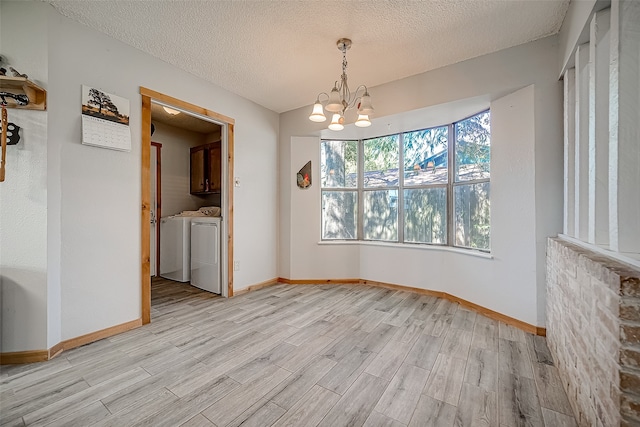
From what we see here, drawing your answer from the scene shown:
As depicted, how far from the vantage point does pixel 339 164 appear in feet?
13.6

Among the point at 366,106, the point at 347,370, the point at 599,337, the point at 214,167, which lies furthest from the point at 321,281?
the point at 599,337

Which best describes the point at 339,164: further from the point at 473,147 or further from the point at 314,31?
the point at 314,31

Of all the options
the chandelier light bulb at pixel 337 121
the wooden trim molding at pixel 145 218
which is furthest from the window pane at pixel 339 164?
the wooden trim molding at pixel 145 218

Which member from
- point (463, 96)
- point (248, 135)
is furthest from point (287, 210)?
point (463, 96)

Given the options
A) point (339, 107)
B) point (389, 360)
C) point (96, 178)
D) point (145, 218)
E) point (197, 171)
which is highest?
point (339, 107)

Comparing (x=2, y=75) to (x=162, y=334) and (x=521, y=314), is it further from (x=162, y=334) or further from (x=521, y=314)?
(x=521, y=314)

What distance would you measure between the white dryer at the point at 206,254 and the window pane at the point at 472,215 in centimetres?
307

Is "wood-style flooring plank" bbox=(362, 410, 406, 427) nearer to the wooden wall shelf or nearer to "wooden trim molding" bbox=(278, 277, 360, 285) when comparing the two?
"wooden trim molding" bbox=(278, 277, 360, 285)

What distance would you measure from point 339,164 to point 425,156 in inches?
50.2

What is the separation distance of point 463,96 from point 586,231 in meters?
1.63

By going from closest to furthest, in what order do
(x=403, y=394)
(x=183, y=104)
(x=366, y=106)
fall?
(x=403, y=394), (x=366, y=106), (x=183, y=104)

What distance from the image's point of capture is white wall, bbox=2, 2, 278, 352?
6.13 feet

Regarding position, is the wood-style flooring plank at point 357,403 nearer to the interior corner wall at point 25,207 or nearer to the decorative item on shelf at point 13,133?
the interior corner wall at point 25,207

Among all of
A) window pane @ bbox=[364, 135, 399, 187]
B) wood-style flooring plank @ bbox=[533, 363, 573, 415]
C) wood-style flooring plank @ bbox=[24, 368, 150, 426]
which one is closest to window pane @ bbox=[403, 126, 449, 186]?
window pane @ bbox=[364, 135, 399, 187]
